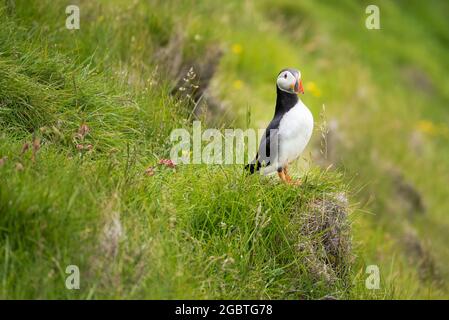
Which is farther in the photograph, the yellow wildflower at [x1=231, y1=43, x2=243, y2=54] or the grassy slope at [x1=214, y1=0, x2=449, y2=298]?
the yellow wildflower at [x1=231, y1=43, x2=243, y2=54]

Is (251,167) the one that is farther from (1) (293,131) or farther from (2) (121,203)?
(2) (121,203)

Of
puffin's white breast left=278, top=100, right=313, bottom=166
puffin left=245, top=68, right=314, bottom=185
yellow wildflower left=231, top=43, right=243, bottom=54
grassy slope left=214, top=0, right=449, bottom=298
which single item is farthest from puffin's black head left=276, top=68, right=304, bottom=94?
yellow wildflower left=231, top=43, right=243, bottom=54

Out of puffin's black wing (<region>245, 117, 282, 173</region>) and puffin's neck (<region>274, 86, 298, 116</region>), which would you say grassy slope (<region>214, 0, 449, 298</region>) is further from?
puffin's neck (<region>274, 86, 298, 116</region>)

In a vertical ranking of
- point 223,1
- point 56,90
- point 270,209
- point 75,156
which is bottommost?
point 270,209

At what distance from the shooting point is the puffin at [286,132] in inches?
221

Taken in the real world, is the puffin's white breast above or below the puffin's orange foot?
above

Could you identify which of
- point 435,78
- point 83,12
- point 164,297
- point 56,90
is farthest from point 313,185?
point 435,78

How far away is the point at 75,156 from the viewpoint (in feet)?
17.1

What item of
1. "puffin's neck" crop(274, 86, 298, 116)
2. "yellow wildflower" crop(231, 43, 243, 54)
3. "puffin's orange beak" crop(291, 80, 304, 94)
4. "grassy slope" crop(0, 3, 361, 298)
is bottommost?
"grassy slope" crop(0, 3, 361, 298)

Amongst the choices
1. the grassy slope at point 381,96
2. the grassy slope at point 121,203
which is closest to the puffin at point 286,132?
the grassy slope at point 121,203

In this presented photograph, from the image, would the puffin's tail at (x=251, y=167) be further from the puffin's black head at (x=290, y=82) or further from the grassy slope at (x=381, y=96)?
the grassy slope at (x=381, y=96)

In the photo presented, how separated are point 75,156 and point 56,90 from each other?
937 millimetres

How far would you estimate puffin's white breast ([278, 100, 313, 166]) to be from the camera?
221 inches

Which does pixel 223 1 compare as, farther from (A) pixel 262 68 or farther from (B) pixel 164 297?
(B) pixel 164 297
